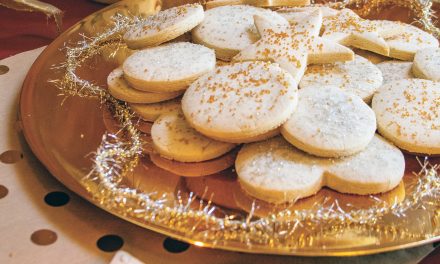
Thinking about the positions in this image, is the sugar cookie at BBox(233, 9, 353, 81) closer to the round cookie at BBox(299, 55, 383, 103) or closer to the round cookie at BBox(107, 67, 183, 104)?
the round cookie at BBox(299, 55, 383, 103)

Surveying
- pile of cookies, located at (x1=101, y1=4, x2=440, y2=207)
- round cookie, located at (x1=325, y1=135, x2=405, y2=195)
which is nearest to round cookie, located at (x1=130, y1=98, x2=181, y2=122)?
pile of cookies, located at (x1=101, y1=4, x2=440, y2=207)

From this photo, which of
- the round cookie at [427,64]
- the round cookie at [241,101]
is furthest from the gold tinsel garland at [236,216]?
the round cookie at [427,64]

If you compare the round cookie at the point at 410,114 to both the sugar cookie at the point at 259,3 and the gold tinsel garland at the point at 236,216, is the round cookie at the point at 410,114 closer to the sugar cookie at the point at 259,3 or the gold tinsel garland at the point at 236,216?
the gold tinsel garland at the point at 236,216

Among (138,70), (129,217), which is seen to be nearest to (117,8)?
(138,70)

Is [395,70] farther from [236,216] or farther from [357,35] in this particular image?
[236,216]

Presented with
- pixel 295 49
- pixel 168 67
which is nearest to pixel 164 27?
pixel 168 67

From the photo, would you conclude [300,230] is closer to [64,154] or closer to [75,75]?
[64,154]
